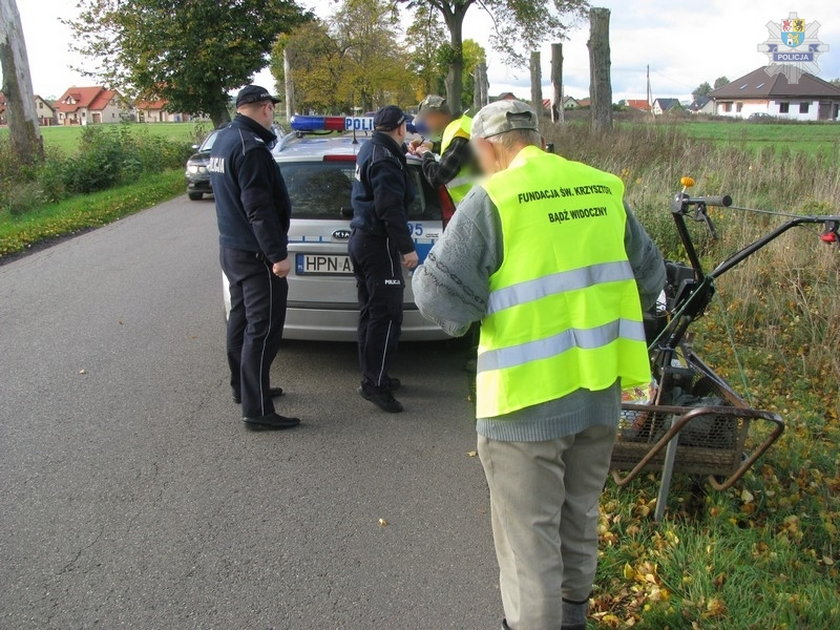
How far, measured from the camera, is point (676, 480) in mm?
3779

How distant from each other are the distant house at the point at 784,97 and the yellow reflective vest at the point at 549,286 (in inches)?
3305

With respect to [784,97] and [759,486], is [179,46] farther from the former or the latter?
[784,97]

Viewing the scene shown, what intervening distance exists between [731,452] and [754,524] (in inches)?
14.1

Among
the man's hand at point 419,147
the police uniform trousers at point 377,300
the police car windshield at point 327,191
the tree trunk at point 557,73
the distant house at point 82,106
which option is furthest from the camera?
the distant house at point 82,106

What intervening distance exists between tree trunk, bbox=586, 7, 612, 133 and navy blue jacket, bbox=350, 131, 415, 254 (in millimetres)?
11175

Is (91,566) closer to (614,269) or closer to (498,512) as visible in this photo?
(498,512)

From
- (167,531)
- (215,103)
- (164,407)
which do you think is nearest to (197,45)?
(215,103)

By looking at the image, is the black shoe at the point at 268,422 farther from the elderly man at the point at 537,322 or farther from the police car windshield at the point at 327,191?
the elderly man at the point at 537,322

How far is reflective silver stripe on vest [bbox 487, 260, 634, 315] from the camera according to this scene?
232 centimetres

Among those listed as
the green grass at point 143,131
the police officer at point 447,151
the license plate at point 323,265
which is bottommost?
the license plate at point 323,265

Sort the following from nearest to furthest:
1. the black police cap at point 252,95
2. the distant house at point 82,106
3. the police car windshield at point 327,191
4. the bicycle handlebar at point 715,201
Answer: the bicycle handlebar at point 715,201 → the black police cap at point 252,95 → the police car windshield at point 327,191 → the distant house at point 82,106

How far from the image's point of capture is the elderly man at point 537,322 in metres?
2.32

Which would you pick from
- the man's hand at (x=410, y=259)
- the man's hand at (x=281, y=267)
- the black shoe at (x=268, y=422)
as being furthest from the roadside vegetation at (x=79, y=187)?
the man's hand at (x=410, y=259)

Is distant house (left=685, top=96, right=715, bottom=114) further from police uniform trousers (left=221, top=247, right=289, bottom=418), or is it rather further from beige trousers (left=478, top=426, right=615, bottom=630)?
beige trousers (left=478, top=426, right=615, bottom=630)
